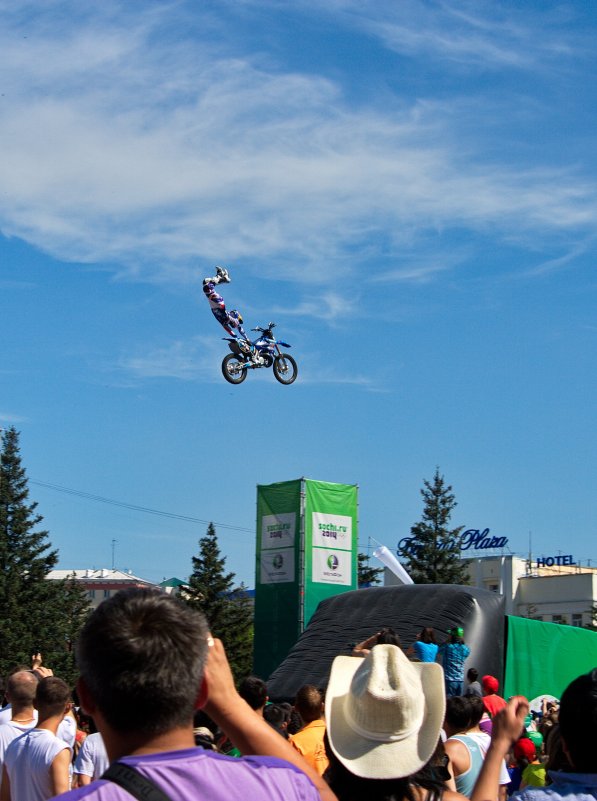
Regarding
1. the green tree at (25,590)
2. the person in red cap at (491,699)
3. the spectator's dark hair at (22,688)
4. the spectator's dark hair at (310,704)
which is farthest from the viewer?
the green tree at (25,590)

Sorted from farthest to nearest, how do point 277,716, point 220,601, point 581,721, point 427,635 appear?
1. point 220,601
2. point 427,635
3. point 277,716
4. point 581,721

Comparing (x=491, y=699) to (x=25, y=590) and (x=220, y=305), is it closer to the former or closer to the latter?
(x=220, y=305)

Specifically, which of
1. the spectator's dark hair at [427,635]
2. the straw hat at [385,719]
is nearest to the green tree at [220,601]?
the spectator's dark hair at [427,635]

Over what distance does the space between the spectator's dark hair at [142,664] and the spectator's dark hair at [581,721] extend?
1324mm

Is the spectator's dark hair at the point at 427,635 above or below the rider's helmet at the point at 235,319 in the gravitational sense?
below

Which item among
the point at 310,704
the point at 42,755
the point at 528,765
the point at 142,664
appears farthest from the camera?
the point at 528,765

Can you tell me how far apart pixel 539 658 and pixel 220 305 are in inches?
369

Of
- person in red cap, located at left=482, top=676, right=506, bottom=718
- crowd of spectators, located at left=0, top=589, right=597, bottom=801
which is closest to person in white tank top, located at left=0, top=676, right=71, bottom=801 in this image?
crowd of spectators, located at left=0, top=589, right=597, bottom=801

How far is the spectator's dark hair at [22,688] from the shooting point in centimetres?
675

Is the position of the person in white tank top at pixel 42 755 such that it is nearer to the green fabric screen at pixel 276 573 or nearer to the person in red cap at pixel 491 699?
the person in red cap at pixel 491 699

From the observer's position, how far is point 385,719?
3455 millimetres

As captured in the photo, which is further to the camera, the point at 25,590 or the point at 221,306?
the point at 25,590

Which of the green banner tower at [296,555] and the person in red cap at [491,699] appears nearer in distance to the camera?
the person in red cap at [491,699]

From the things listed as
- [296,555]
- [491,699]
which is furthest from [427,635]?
[296,555]
